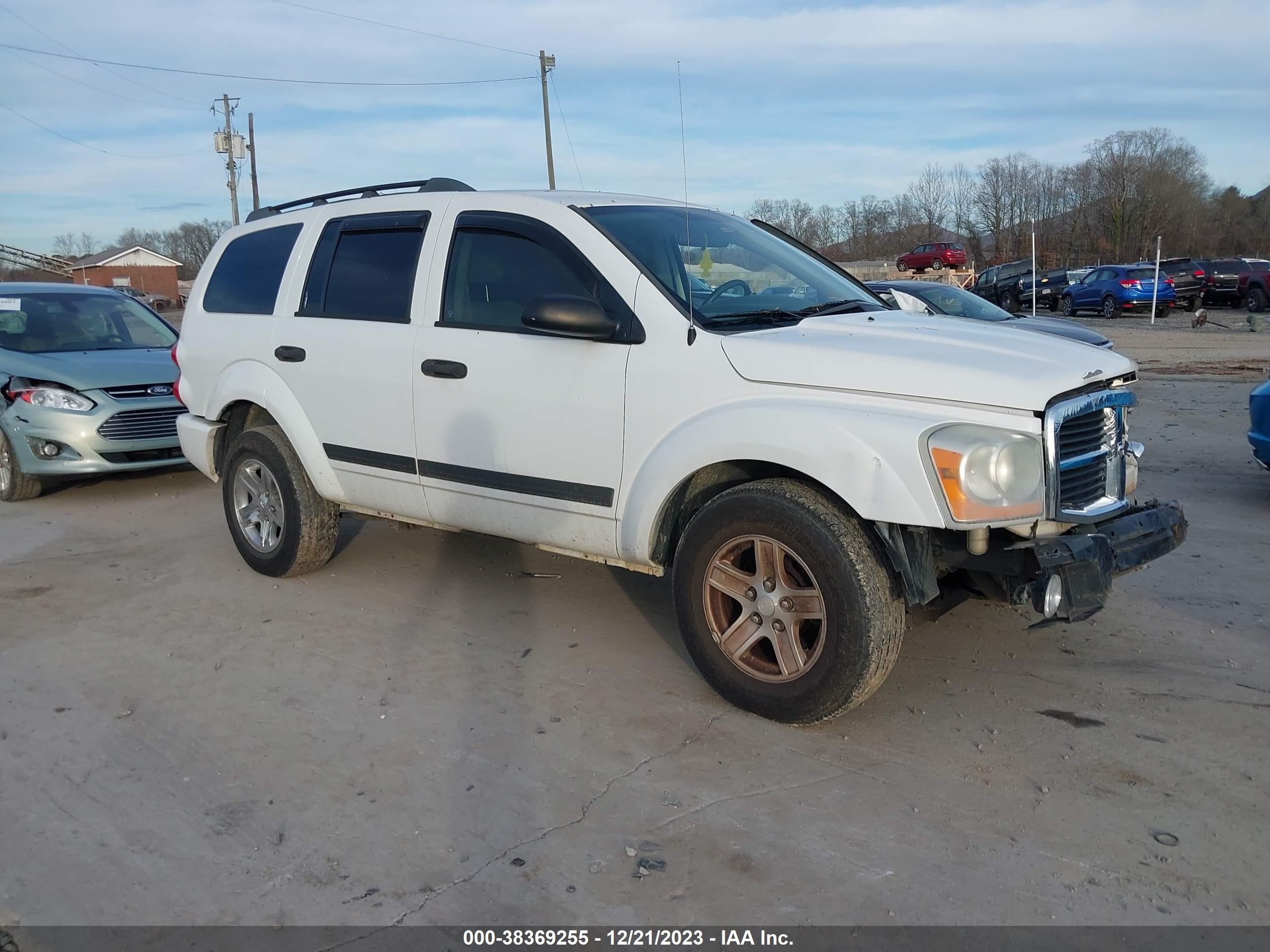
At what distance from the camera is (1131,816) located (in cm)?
330

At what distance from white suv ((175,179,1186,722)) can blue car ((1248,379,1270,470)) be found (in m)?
3.50

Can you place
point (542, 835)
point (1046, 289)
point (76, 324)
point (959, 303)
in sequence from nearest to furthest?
point (542, 835) → point (76, 324) → point (959, 303) → point (1046, 289)

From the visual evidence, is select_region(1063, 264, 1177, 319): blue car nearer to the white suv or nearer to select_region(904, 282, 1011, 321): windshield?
select_region(904, 282, 1011, 321): windshield

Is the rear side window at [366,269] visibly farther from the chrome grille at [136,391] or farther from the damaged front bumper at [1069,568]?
the chrome grille at [136,391]

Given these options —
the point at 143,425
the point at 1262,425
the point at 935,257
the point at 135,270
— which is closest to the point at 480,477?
the point at 143,425

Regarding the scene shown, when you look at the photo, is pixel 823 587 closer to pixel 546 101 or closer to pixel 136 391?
pixel 136 391

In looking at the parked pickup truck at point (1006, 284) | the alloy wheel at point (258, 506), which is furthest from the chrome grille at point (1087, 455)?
the parked pickup truck at point (1006, 284)

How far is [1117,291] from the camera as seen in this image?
29.4 meters

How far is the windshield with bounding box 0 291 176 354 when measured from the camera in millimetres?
8992

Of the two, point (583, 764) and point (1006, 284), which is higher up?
point (1006, 284)

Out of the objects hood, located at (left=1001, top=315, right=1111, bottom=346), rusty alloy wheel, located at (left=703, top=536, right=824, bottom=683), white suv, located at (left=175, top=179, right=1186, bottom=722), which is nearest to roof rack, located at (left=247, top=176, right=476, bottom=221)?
white suv, located at (left=175, top=179, right=1186, bottom=722)

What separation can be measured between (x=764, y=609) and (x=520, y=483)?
4.29 feet

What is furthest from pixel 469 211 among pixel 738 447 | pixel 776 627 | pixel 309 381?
pixel 776 627

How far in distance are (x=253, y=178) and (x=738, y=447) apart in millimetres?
51454
